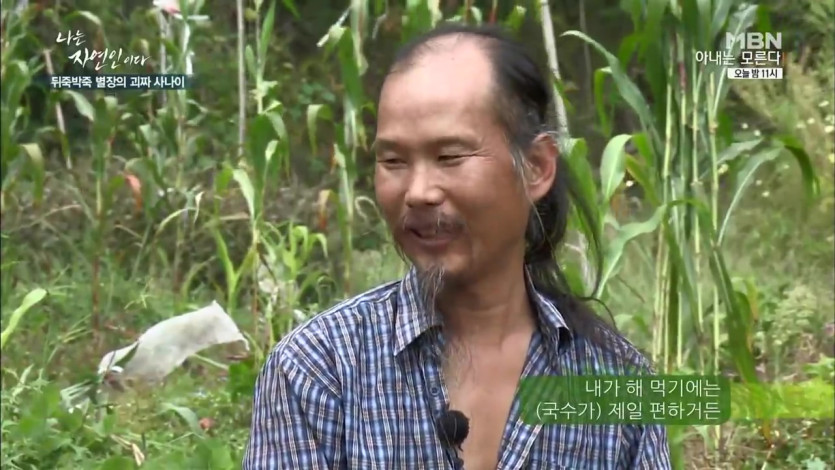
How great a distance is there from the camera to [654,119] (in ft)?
4.91

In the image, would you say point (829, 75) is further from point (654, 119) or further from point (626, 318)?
point (626, 318)

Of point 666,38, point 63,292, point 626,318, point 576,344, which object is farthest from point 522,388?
point 63,292

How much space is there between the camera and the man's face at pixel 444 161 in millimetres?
932

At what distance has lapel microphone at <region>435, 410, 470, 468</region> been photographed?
98 cm

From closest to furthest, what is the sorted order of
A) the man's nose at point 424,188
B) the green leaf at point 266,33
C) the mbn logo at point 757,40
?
the man's nose at point 424,188
the mbn logo at point 757,40
the green leaf at point 266,33

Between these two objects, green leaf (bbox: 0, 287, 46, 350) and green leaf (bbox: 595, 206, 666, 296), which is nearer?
green leaf (bbox: 595, 206, 666, 296)

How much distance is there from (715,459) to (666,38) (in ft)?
1.86

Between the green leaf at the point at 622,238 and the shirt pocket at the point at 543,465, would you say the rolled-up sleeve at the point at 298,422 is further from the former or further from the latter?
the green leaf at the point at 622,238

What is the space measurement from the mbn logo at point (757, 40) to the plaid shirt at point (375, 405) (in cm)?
55
